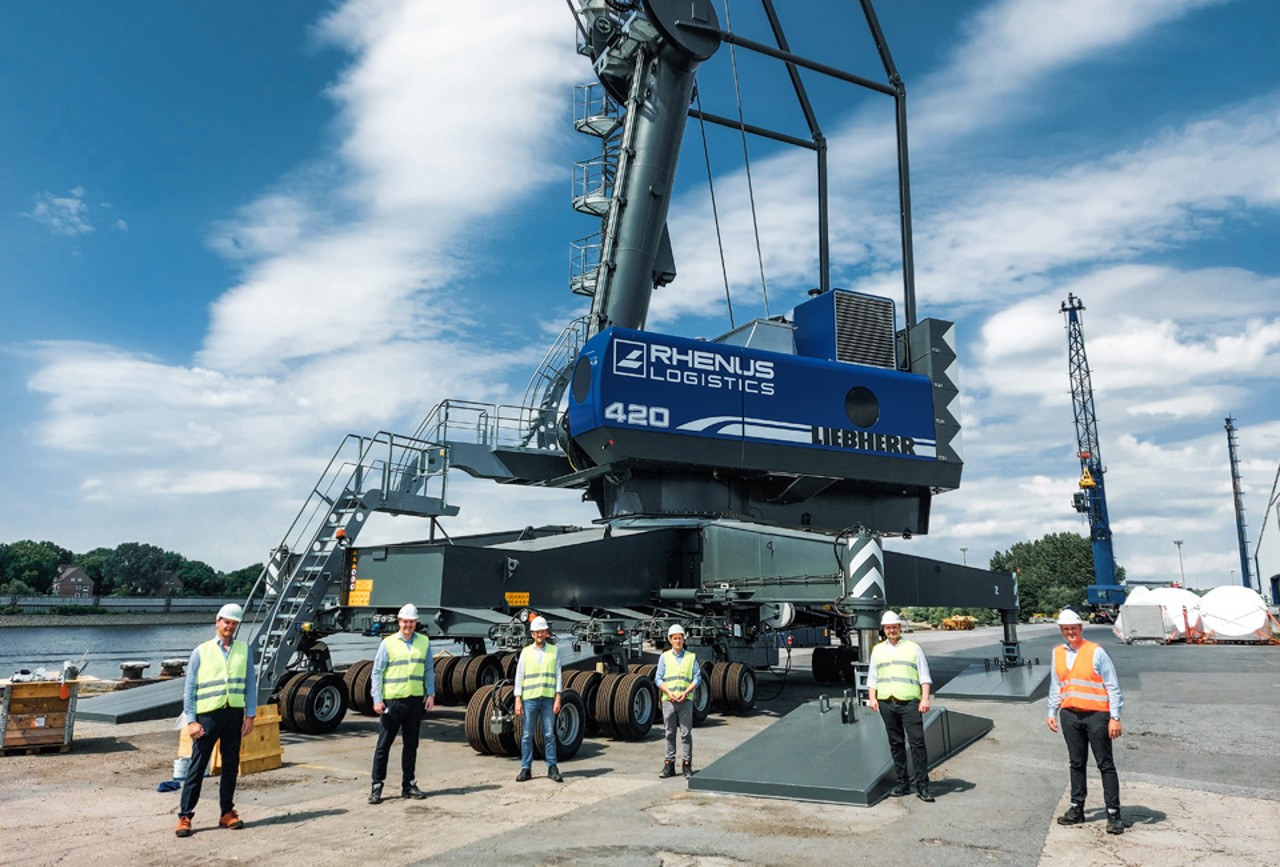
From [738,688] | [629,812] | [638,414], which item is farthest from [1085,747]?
[638,414]

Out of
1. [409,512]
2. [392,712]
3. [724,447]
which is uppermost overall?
[724,447]

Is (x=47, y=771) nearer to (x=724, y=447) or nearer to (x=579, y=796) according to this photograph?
(x=579, y=796)

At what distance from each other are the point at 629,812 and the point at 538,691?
6.94 ft

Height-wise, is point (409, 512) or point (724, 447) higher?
point (724, 447)

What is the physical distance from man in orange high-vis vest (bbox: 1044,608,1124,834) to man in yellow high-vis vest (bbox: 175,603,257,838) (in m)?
6.74

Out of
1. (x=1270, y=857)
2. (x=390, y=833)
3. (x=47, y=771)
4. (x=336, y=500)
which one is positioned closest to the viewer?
(x=1270, y=857)

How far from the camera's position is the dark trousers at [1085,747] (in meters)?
6.92

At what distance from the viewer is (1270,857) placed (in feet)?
20.0

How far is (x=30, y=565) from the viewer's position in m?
110

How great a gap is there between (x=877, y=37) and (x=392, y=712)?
18041 mm

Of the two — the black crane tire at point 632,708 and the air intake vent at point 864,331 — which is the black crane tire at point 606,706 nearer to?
the black crane tire at point 632,708

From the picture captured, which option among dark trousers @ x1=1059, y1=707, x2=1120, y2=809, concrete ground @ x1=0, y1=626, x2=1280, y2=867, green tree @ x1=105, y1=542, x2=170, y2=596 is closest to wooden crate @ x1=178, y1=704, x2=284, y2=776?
concrete ground @ x1=0, y1=626, x2=1280, y2=867

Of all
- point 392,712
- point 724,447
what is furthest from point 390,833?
point 724,447

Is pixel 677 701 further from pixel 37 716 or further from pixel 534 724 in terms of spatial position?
pixel 37 716
